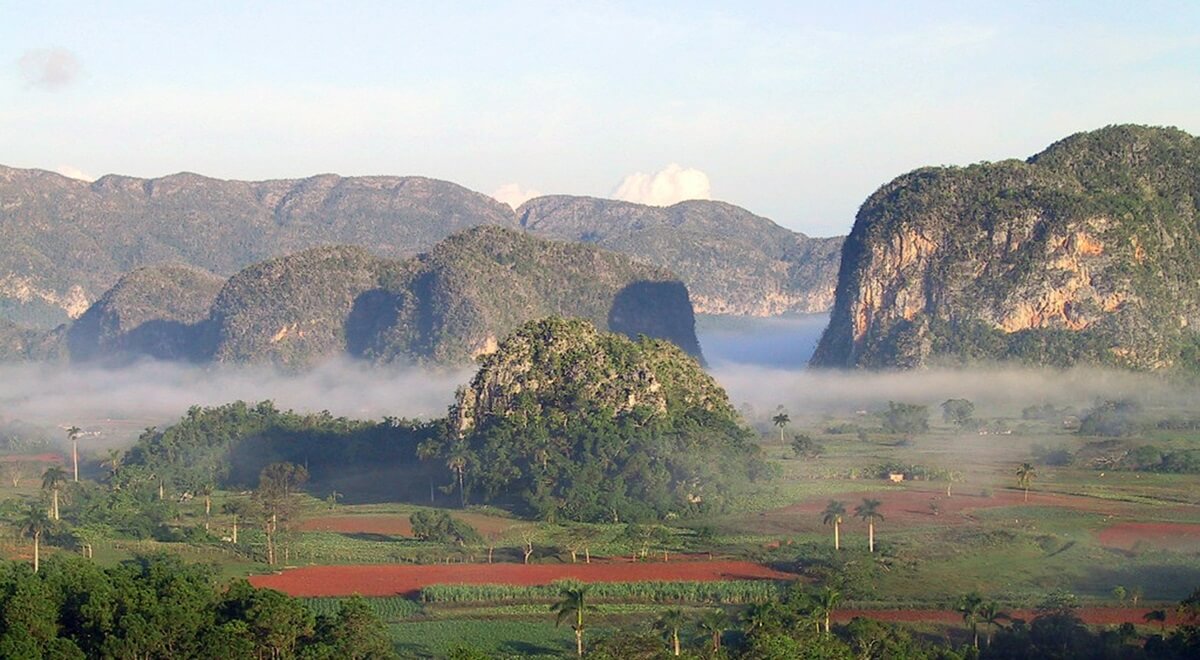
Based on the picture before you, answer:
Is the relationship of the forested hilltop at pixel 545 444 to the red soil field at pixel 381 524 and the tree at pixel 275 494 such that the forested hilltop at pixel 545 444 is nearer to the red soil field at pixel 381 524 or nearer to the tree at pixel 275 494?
the red soil field at pixel 381 524

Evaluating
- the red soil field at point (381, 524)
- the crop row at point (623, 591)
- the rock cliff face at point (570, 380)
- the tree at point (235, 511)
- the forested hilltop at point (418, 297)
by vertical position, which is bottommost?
the crop row at point (623, 591)

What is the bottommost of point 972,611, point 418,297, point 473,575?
point 473,575

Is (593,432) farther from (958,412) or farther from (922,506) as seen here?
(958,412)

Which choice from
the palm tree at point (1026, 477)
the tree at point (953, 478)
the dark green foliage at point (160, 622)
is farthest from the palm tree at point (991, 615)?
the tree at point (953, 478)

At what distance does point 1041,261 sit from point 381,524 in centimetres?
6852

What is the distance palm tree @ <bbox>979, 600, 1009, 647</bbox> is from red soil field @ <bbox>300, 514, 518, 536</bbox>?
29.3 meters

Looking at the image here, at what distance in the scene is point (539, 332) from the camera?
97625mm

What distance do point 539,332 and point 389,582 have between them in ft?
111

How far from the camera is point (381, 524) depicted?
8156cm

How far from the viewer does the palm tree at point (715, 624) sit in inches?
2019

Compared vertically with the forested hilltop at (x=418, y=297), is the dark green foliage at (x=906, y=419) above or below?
below

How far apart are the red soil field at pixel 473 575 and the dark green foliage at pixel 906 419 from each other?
47.5m

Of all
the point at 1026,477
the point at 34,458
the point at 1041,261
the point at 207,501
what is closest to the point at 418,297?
the point at 34,458

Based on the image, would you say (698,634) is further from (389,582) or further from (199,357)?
(199,357)
